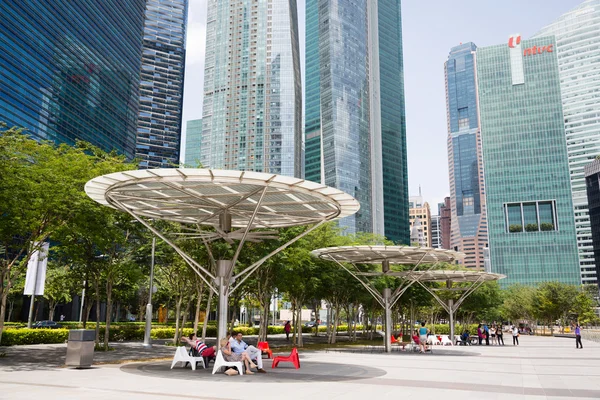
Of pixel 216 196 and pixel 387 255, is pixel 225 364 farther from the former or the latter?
pixel 387 255

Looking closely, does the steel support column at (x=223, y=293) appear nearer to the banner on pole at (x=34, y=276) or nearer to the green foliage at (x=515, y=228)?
the banner on pole at (x=34, y=276)

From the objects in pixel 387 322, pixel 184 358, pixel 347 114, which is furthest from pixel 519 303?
pixel 347 114

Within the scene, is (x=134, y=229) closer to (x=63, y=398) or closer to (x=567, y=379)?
(x=63, y=398)

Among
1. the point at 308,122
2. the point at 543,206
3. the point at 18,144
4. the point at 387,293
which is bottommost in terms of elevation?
the point at 387,293

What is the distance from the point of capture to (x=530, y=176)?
16800 centimetres

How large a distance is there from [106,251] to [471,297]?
4437 cm

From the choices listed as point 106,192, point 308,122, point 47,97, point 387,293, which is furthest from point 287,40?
point 106,192

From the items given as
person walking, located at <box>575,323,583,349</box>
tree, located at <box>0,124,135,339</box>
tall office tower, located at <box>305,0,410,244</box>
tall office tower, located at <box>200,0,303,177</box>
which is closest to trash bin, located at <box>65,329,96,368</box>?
tree, located at <box>0,124,135,339</box>

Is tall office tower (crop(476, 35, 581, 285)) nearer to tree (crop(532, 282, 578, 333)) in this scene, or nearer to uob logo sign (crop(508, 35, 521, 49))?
uob logo sign (crop(508, 35, 521, 49))

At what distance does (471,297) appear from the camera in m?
58.3

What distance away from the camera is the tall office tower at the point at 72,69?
298ft

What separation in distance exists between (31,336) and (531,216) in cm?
16432

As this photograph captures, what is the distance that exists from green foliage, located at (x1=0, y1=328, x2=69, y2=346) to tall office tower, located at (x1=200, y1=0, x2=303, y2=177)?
14055 cm

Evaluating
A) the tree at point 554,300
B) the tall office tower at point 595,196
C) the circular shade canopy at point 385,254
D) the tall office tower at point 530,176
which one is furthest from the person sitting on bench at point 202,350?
the tall office tower at point 530,176
